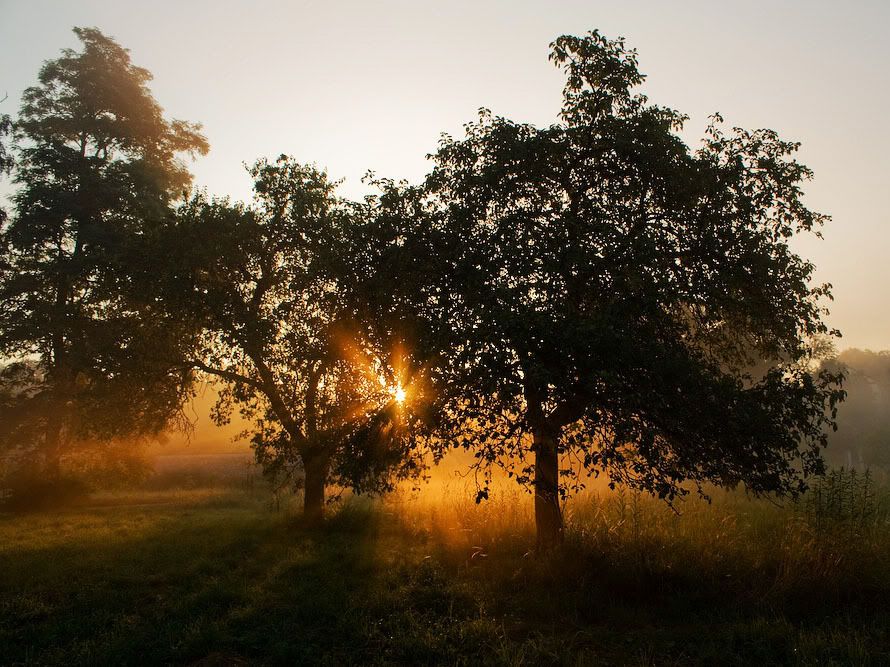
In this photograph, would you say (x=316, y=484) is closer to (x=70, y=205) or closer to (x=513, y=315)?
(x=513, y=315)

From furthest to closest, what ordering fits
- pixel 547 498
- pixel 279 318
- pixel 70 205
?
pixel 70 205 < pixel 279 318 < pixel 547 498

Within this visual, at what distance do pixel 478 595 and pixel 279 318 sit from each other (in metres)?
9.25

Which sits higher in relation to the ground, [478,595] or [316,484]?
[316,484]

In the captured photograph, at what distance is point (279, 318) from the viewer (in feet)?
49.8

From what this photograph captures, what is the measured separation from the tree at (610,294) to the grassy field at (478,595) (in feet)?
5.40

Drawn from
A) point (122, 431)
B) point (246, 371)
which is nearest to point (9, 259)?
point (122, 431)

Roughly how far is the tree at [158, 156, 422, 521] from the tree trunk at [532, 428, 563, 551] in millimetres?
3641

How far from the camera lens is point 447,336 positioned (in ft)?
31.0

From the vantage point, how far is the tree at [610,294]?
8.77 m

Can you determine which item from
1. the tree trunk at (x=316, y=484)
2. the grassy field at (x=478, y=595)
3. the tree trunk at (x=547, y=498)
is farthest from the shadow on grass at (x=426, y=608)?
the tree trunk at (x=316, y=484)

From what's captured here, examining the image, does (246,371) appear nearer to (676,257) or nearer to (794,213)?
(676,257)

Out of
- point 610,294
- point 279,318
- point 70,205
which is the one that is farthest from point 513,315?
point 70,205

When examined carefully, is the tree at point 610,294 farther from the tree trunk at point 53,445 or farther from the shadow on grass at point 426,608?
the tree trunk at point 53,445

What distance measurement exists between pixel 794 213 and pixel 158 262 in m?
16.1
